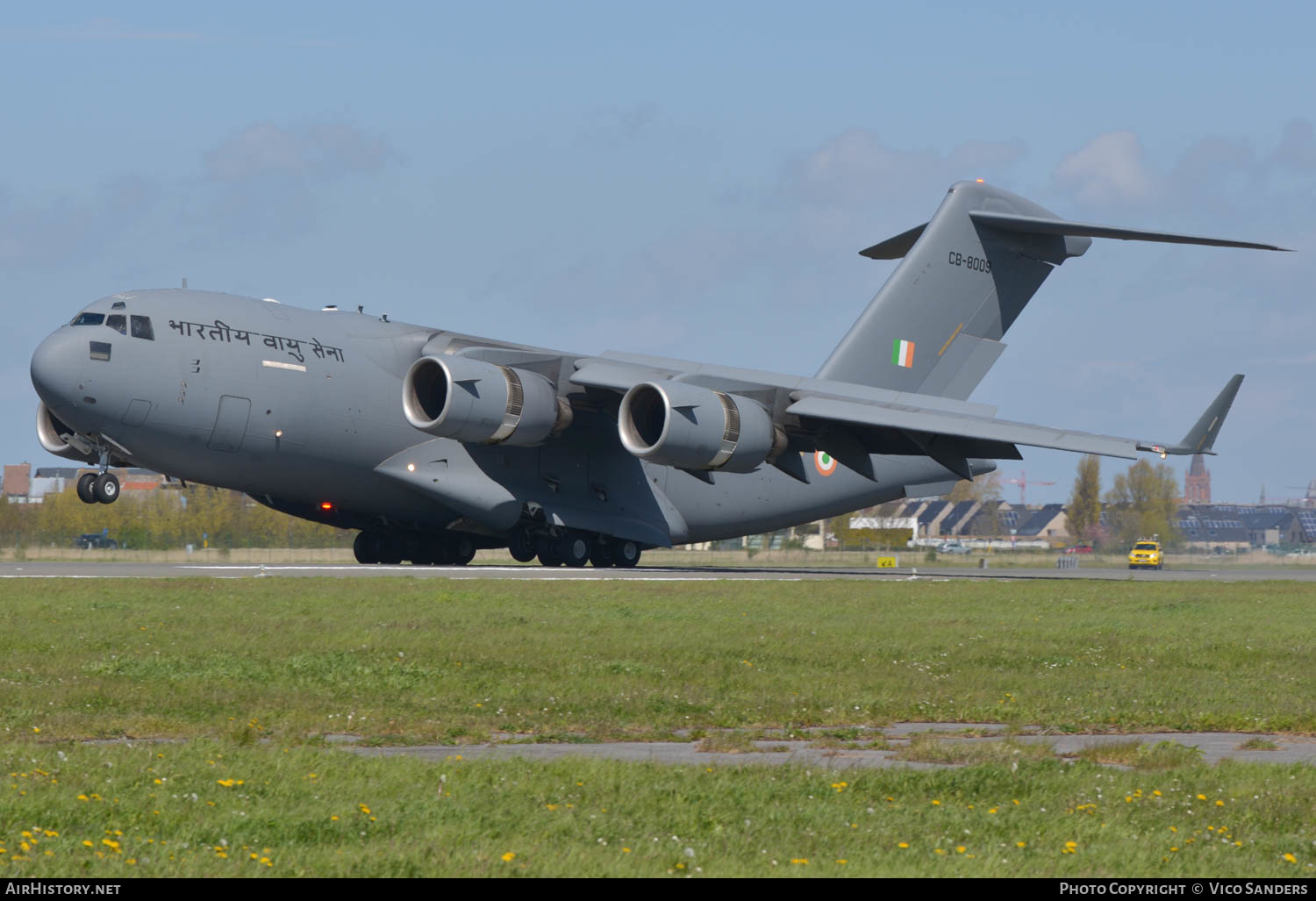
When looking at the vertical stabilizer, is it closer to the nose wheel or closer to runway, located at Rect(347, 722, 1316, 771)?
the nose wheel

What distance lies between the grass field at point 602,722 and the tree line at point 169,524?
30.0 m

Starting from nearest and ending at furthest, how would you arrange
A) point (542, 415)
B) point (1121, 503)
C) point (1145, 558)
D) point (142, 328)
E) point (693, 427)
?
point (142, 328)
point (693, 427)
point (542, 415)
point (1145, 558)
point (1121, 503)

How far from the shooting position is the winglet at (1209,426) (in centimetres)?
2586

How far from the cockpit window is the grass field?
18.1 feet

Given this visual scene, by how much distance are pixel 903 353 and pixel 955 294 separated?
167cm

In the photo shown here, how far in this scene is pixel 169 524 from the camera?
55.0m

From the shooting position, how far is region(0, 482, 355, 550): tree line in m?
50.8

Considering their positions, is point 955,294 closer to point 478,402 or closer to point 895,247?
point 895,247

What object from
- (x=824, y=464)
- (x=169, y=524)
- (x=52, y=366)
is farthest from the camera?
(x=169, y=524)

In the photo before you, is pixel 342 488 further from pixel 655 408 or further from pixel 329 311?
pixel 655 408

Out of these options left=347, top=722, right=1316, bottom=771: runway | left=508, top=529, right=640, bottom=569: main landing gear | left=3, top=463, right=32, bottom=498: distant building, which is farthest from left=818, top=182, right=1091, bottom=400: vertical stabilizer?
left=3, top=463, right=32, bottom=498: distant building

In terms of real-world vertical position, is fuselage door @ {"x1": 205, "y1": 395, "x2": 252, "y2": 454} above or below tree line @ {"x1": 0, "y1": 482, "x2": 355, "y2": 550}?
above

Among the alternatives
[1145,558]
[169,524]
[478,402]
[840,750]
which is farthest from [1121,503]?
[840,750]
